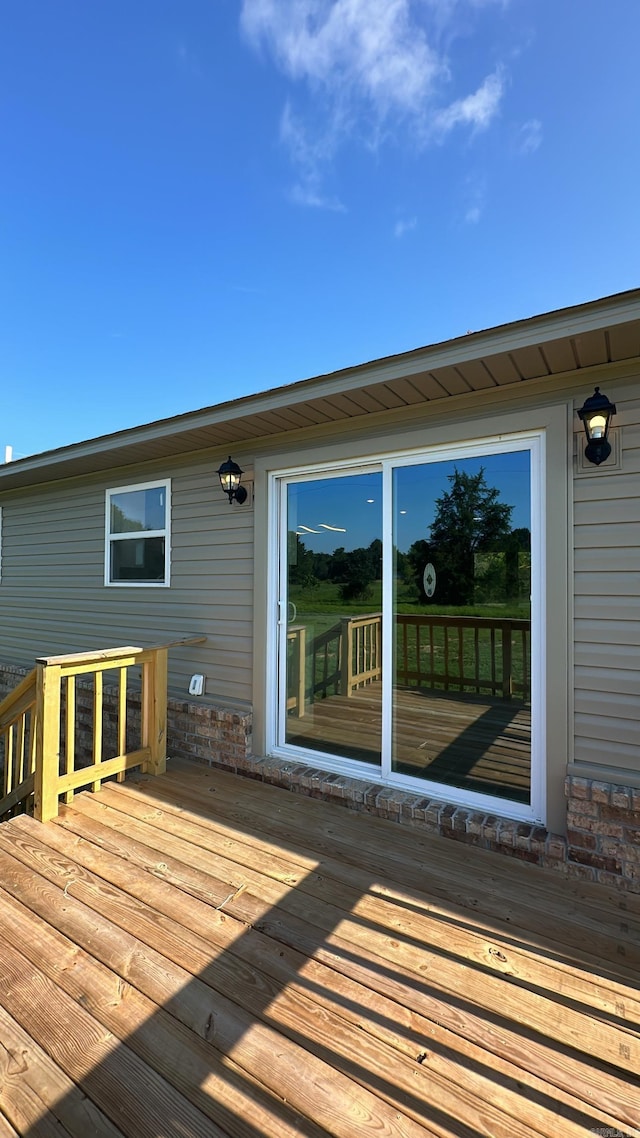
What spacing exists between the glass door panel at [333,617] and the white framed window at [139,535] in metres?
1.34

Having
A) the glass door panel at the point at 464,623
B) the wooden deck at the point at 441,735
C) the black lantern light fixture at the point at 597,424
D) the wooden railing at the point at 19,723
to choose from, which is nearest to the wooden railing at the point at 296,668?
the wooden deck at the point at 441,735

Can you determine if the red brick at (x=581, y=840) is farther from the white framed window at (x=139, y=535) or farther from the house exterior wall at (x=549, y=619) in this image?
the white framed window at (x=139, y=535)

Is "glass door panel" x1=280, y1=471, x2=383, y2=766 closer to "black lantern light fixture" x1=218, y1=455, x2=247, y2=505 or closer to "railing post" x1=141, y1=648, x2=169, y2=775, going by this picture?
"black lantern light fixture" x1=218, y1=455, x2=247, y2=505

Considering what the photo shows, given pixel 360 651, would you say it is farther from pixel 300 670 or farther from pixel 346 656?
pixel 300 670

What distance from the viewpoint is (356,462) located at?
324 centimetres

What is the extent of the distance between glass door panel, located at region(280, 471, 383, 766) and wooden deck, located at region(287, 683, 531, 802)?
0.03 ft

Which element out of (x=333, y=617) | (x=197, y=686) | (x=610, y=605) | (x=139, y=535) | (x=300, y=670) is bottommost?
(x=197, y=686)

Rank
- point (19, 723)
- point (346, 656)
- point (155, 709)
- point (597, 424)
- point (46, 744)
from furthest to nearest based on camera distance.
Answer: point (155, 709) < point (346, 656) < point (19, 723) < point (46, 744) < point (597, 424)

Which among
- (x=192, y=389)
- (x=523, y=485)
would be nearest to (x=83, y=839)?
(x=523, y=485)

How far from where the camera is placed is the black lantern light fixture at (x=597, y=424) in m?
2.28

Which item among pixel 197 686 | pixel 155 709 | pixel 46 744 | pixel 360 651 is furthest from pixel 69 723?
pixel 360 651

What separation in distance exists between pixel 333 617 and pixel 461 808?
1.38m

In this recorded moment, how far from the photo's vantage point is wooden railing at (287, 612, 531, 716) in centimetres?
281

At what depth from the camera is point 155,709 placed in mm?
3551
